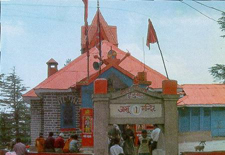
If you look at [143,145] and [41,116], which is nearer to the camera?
[143,145]

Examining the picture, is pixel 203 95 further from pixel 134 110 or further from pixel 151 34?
pixel 134 110

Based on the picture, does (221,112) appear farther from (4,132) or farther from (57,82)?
(4,132)

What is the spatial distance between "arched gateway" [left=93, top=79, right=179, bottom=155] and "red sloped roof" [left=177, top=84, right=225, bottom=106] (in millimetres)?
12853

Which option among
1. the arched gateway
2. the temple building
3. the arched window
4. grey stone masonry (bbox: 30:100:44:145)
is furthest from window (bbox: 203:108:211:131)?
the arched gateway

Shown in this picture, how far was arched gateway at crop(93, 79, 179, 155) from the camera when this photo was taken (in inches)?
451

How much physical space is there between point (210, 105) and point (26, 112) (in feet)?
58.1

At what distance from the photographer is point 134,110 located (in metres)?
11.4

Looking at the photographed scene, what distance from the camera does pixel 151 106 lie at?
455 inches

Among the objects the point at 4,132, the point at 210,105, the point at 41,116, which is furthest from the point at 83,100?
the point at 4,132

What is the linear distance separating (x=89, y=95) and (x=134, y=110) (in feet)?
20.7

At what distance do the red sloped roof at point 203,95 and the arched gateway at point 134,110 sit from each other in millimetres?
12853

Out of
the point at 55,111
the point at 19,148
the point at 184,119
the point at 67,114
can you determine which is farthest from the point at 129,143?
the point at 184,119

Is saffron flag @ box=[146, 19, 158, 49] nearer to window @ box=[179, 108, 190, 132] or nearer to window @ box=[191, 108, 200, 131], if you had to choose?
window @ box=[179, 108, 190, 132]

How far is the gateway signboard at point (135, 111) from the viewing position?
11430 mm
